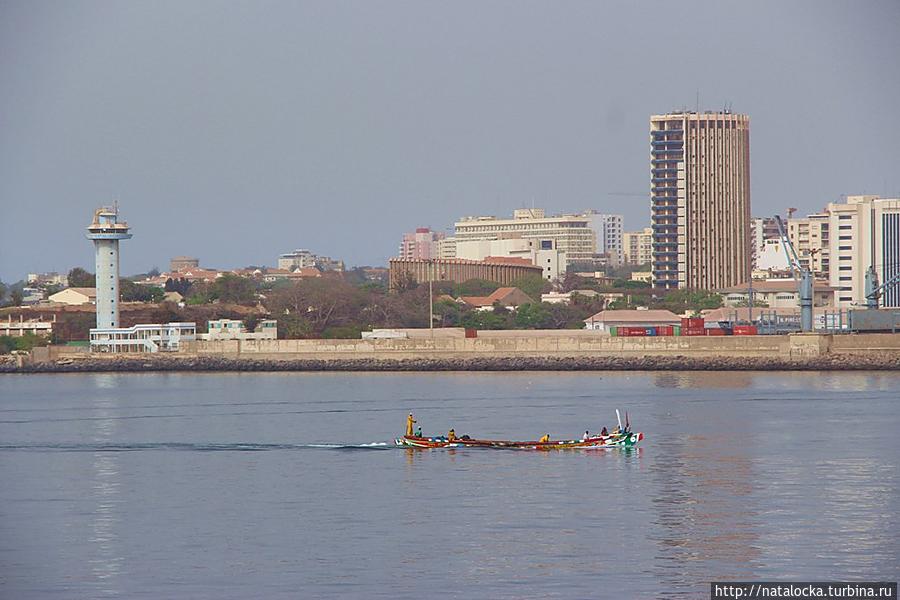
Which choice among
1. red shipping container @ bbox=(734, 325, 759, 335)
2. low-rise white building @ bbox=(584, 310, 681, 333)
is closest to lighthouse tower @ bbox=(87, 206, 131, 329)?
Answer: low-rise white building @ bbox=(584, 310, 681, 333)

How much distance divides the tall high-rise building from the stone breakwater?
6590cm

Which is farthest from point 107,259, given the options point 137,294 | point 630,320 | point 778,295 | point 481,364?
point 778,295

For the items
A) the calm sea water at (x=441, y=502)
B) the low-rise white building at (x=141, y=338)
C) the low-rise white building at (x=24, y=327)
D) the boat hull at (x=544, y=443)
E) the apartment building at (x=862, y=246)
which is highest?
the apartment building at (x=862, y=246)

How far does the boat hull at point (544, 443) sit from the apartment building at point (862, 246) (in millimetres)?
106813

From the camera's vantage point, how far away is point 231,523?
35.7 m

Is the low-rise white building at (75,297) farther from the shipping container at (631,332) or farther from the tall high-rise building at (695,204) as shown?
the tall high-rise building at (695,204)

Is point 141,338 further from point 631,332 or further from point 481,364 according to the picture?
point 631,332

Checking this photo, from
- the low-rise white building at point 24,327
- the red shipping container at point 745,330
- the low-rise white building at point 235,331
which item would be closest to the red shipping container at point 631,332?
the red shipping container at point 745,330

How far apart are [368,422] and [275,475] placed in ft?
53.9

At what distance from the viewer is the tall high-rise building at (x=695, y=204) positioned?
557ft

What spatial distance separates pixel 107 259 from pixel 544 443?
74.6m

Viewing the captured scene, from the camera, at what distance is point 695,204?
170500 millimetres

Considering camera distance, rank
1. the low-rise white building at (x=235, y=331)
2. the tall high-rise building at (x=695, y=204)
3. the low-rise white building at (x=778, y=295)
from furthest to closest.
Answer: the tall high-rise building at (x=695, y=204) → the low-rise white building at (x=778, y=295) → the low-rise white building at (x=235, y=331)

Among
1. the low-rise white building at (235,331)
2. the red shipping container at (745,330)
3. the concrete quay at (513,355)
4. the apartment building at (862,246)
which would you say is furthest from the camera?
the apartment building at (862,246)
